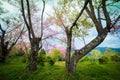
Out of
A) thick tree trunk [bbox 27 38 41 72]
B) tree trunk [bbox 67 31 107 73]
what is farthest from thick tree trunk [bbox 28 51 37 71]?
tree trunk [bbox 67 31 107 73]

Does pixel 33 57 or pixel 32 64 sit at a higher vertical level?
pixel 33 57

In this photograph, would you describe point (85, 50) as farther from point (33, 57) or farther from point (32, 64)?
point (32, 64)

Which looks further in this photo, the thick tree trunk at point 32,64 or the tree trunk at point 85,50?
the thick tree trunk at point 32,64

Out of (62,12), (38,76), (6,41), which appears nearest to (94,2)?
(62,12)

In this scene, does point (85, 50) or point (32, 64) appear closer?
point (85, 50)

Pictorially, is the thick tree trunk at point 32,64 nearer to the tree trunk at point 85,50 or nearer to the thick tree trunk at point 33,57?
the thick tree trunk at point 33,57

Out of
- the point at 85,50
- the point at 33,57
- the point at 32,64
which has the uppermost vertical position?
the point at 85,50

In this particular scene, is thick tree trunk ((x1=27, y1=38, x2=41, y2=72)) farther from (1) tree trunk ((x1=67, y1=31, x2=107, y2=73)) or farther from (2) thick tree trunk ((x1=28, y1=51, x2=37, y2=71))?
(1) tree trunk ((x1=67, y1=31, x2=107, y2=73))

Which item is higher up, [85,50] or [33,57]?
[85,50]

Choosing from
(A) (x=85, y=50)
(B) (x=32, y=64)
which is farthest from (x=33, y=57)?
(A) (x=85, y=50)

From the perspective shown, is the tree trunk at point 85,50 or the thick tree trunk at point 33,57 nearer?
the tree trunk at point 85,50

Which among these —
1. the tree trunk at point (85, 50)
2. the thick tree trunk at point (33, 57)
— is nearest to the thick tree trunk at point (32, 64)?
the thick tree trunk at point (33, 57)

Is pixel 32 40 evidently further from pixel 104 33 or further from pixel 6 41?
pixel 6 41

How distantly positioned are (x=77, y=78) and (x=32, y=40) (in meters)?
5.42
